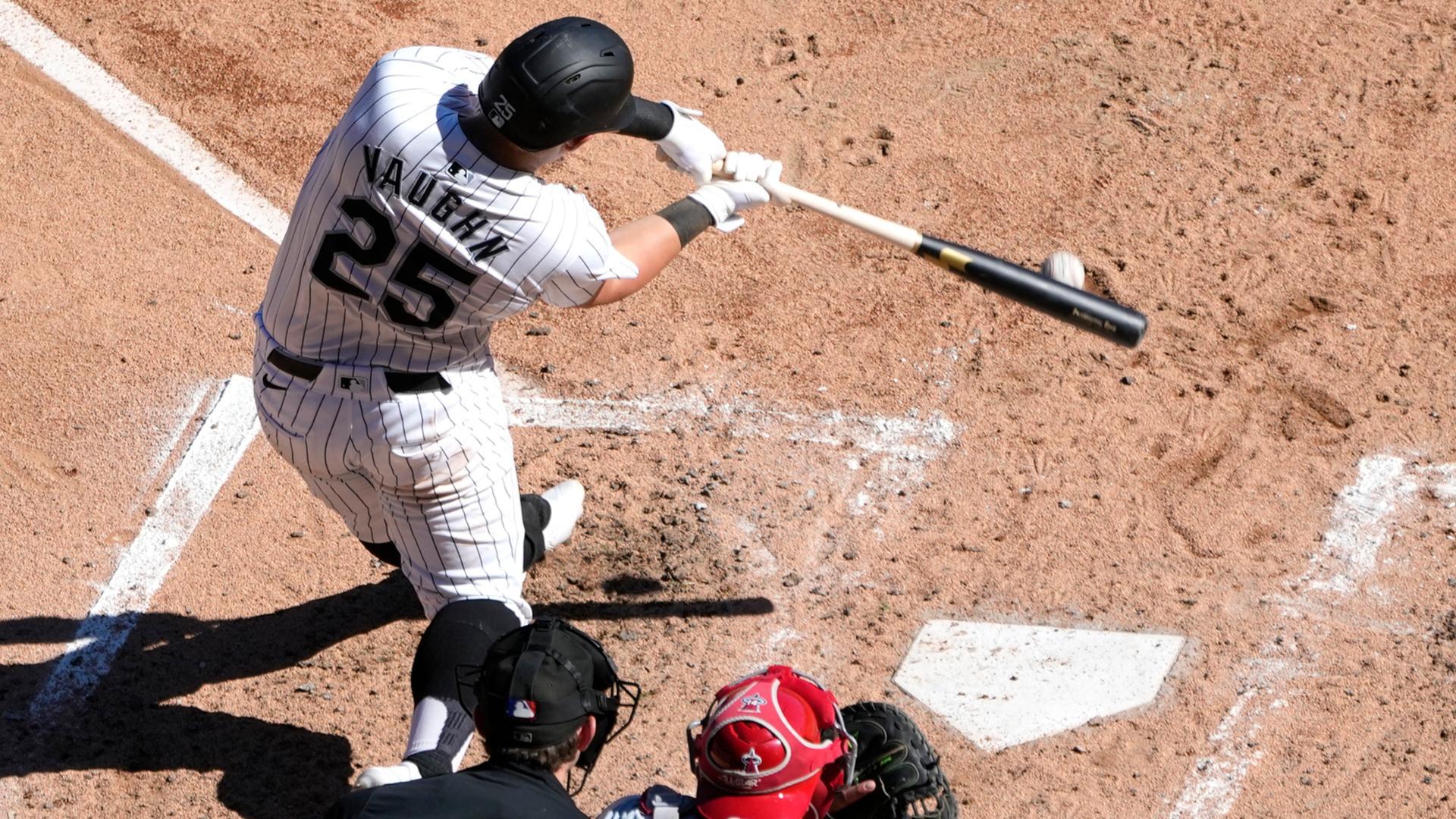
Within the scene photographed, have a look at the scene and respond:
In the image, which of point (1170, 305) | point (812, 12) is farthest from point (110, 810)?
point (812, 12)

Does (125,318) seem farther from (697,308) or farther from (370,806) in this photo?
(370,806)

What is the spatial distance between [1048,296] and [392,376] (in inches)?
78.1

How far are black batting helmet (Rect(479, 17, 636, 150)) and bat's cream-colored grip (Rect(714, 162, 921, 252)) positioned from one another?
3.51 ft

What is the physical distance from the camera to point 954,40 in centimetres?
681

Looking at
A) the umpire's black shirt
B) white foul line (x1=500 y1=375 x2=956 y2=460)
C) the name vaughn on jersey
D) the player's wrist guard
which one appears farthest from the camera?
white foul line (x1=500 y1=375 x2=956 y2=460)

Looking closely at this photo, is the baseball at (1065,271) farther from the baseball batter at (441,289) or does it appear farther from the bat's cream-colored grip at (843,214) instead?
the baseball batter at (441,289)

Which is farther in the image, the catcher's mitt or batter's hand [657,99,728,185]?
batter's hand [657,99,728,185]

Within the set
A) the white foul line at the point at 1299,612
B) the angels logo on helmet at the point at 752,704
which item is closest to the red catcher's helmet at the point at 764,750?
the angels logo on helmet at the point at 752,704

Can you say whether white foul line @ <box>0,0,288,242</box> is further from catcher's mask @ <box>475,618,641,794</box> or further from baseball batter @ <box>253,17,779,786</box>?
catcher's mask @ <box>475,618,641,794</box>

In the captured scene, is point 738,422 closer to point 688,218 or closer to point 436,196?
point 688,218

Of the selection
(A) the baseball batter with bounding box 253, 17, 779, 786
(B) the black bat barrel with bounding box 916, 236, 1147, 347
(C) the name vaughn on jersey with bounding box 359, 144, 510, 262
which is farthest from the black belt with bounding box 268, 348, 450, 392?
(B) the black bat barrel with bounding box 916, 236, 1147, 347

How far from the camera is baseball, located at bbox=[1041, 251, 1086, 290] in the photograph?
4.32 meters

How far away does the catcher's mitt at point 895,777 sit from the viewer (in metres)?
2.94

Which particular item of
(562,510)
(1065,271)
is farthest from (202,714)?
(1065,271)
